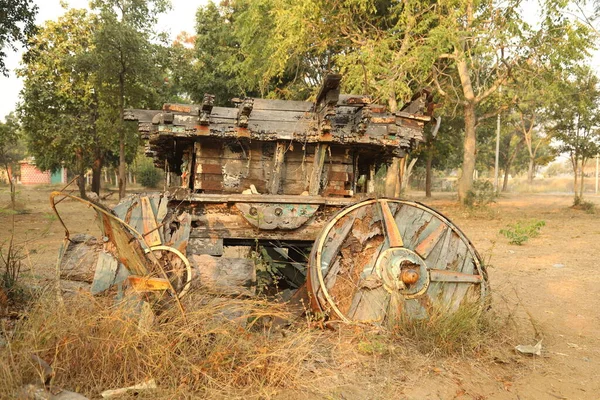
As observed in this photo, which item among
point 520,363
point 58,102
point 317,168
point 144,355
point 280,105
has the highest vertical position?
point 58,102

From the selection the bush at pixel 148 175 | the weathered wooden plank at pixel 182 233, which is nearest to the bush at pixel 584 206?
the weathered wooden plank at pixel 182 233

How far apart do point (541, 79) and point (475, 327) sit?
13.9m

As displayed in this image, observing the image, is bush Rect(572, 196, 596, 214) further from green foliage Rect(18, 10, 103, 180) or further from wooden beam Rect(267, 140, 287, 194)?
green foliage Rect(18, 10, 103, 180)

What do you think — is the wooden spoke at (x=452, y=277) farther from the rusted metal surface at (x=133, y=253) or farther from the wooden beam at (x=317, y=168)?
the rusted metal surface at (x=133, y=253)

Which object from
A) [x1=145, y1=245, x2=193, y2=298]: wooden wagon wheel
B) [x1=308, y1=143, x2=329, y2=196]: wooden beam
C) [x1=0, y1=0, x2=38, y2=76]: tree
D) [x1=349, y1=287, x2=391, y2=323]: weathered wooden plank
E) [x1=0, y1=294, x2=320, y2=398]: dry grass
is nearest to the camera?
[x1=0, y1=294, x2=320, y2=398]: dry grass

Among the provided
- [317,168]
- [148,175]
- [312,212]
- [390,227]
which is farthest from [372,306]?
[148,175]

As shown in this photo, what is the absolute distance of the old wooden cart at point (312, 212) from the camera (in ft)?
15.0

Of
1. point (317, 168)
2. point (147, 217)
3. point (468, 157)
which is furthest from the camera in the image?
point (468, 157)

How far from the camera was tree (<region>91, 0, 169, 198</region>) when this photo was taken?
16047 mm

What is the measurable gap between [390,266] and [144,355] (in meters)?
2.48

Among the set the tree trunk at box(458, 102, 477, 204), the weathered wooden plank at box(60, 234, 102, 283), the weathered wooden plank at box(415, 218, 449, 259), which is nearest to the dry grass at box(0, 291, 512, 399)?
the weathered wooden plank at box(60, 234, 102, 283)

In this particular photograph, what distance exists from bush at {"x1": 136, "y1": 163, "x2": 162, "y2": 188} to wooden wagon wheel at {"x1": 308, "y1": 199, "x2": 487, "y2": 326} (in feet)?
Result: 124

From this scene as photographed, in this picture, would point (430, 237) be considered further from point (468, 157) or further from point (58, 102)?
point (58, 102)

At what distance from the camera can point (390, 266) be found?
4.63 metres
